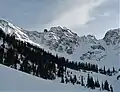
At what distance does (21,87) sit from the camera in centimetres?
7481

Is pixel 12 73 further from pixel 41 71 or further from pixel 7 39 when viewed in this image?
pixel 7 39

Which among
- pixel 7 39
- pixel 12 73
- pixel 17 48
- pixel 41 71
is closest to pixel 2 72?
pixel 12 73

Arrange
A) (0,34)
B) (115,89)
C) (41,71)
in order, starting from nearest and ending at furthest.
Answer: (41,71), (0,34), (115,89)

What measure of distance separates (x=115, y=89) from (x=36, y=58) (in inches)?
2869

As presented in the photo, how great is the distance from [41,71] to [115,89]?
3109 inches

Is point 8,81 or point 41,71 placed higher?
point 41,71

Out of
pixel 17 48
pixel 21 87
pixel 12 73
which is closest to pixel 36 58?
pixel 17 48

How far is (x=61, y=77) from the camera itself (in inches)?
5930

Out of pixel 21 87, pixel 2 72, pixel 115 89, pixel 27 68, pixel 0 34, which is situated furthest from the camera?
pixel 115 89

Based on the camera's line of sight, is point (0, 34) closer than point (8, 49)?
No

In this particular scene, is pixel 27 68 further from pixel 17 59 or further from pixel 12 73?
pixel 12 73

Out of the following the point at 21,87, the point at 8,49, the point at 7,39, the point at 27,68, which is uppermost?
the point at 7,39

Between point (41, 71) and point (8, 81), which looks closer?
point (8, 81)

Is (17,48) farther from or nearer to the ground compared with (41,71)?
farther from the ground
